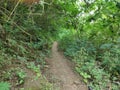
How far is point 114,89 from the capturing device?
4.63 m

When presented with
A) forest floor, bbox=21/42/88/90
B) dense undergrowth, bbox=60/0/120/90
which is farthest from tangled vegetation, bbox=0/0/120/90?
forest floor, bbox=21/42/88/90

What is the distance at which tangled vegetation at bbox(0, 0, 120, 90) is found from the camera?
15.1 ft

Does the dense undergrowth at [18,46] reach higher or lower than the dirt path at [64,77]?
higher

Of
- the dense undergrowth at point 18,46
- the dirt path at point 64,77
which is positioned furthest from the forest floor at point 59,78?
the dense undergrowth at point 18,46

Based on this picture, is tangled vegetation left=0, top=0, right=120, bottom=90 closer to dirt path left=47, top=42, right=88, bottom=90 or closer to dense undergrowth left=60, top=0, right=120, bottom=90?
dense undergrowth left=60, top=0, right=120, bottom=90

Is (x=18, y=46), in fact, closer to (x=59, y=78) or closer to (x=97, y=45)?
(x=59, y=78)

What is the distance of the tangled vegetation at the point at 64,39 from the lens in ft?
15.1

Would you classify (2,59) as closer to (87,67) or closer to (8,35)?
(8,35)

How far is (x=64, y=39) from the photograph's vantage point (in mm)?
8703

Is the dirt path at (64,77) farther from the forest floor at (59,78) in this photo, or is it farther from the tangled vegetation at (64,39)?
the tangled vegetation at (64,39)

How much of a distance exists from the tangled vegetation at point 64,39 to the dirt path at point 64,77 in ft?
0.70

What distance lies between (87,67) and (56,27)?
3.62 meters

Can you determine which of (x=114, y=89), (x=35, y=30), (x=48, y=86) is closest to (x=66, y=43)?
(x=35, y=30)

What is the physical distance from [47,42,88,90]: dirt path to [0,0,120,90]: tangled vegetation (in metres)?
0.21
